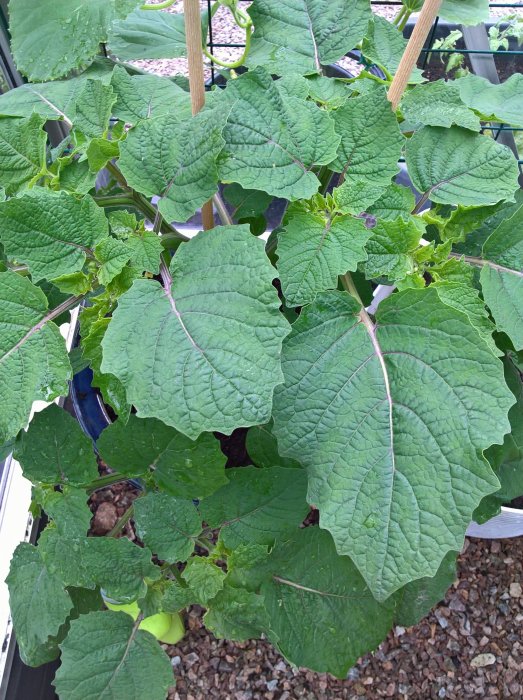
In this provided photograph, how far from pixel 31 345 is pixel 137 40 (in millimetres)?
654

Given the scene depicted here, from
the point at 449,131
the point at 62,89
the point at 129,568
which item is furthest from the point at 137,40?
the point at 129,568

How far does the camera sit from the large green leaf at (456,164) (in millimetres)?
906

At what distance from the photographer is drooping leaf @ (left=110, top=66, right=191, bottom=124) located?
94 cm

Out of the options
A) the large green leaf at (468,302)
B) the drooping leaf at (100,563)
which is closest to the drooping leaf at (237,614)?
the drooping leaf at (100,563)

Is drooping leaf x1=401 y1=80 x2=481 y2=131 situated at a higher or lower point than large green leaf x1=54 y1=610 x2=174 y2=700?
higher

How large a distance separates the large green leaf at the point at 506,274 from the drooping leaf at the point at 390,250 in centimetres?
12

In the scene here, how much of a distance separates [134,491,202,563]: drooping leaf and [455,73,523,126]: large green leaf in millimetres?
765

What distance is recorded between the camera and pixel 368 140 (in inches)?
34.7

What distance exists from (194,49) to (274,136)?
0.15 metres

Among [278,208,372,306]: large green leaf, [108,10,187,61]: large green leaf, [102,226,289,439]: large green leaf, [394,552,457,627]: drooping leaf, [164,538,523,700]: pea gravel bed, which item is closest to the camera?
[102,226,289,439]: large green leaf

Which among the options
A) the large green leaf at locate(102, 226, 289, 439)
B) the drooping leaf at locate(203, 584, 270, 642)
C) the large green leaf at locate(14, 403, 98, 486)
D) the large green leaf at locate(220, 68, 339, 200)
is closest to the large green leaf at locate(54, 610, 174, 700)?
the drooping leaf at locate(203, 584, 270, 642)

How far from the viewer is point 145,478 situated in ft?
3.22

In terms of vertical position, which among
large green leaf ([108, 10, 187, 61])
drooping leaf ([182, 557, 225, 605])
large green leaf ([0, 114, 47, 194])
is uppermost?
large green leaf ([108, 10, 187, 61])

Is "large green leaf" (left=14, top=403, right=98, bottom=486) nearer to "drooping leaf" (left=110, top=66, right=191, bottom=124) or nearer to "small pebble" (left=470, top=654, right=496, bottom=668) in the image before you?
"drooping leaf" (left=110, top=66, right=191, bottom=124)
